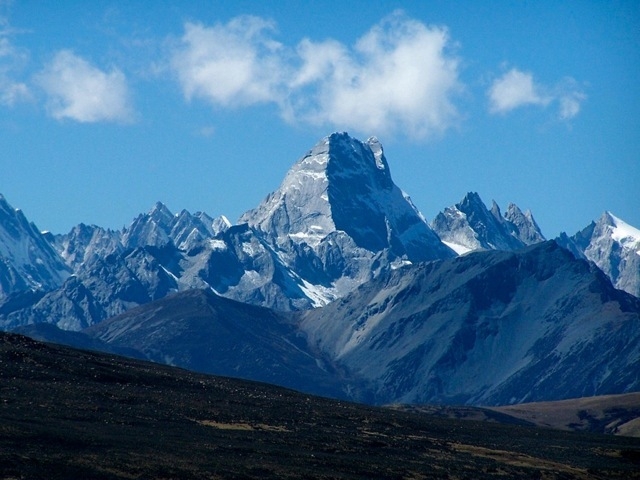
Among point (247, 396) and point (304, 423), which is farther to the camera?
point (247, 396)

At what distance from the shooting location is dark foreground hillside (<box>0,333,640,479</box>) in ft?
380

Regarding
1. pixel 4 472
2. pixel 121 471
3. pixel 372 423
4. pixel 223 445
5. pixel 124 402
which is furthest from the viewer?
pixel 372 423

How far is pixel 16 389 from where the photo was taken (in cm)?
15412

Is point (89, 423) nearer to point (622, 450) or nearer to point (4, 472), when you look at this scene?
point (4, 472)

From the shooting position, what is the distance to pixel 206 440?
13812 cm

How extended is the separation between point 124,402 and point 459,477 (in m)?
49.6

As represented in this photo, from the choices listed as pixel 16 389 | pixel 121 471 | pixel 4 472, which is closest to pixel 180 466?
pixel 121 471

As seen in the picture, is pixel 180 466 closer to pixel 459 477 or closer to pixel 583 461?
pixel 459 477

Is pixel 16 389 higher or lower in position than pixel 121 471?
higher

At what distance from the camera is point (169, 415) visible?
6201 inches

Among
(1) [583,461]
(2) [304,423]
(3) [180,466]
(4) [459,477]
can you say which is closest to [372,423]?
(2) [304,423]

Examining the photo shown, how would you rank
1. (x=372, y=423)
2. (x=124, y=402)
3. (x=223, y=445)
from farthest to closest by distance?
(x=372, y=423), (x=124, y=402), (x=223, y=445)

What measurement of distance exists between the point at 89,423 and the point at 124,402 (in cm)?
2564

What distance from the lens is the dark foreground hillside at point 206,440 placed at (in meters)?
116
